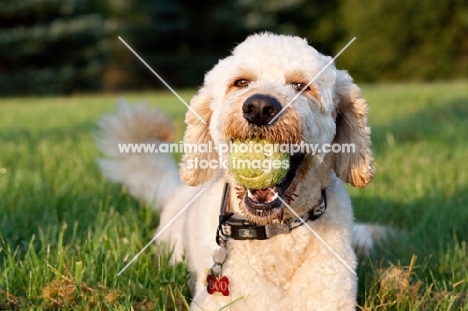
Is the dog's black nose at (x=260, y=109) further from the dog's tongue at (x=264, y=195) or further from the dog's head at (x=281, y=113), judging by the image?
the dog's tongue at (x=264, y=195)

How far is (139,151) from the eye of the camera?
5074 mm

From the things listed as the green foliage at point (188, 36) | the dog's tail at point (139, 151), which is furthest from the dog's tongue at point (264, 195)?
the green foliage at point (188, 36)

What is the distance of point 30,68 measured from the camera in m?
26.6

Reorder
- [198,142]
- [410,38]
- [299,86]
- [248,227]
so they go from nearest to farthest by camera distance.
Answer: [248,227] < [299,86] < [198,142] < [410,38]

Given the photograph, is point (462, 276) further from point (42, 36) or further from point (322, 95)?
point (42, 36)

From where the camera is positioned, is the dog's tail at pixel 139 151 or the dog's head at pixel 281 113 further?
the dog's tail at pixel 139 151

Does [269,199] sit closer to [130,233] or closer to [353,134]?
[353,134]

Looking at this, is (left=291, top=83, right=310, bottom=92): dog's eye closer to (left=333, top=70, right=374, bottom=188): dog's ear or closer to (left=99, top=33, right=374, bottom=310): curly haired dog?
(left=99, top=33, right=374, bottom=310): curly haired dog

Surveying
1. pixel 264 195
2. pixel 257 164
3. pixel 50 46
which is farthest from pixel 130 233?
pixel 50 46

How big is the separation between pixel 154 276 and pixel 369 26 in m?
32.7

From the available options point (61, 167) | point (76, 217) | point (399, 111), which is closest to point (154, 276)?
point (76, 217)

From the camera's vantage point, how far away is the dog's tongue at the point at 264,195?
3050 millimetres

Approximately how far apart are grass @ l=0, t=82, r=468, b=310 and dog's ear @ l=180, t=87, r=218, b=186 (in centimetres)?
52

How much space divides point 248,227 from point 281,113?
2.04ft
